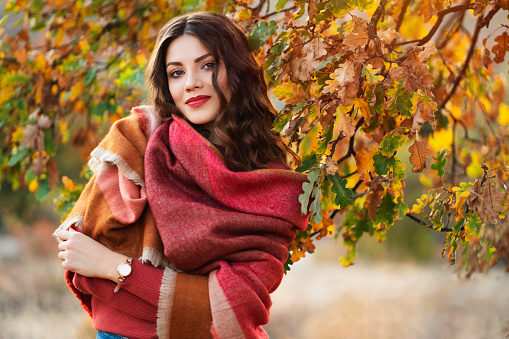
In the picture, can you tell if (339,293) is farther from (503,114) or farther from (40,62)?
(40,62)

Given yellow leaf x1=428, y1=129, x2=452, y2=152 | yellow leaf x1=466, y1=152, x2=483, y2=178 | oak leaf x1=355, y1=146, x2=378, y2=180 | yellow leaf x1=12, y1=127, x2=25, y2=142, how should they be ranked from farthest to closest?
yellow leaf x1=428, y1=129, x2=452, y2=152 → yellow leaf x1=466, y1=152, x2=483, y2=178 → yellow leaf x1=12, y1=127, x2=25, y2=142 → oak leaf x1=355, y1=146, x2=378, y2=180

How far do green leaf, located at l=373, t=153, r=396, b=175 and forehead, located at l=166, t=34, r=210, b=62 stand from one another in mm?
527

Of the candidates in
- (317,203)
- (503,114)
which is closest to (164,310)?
(317,203)

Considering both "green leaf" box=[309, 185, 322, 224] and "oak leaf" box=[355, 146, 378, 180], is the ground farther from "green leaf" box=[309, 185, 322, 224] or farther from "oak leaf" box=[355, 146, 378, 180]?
"green leaf" box=[309, 185, 322, 224]

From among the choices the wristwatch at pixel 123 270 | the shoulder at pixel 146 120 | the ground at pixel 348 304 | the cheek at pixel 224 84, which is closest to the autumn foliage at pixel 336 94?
the cheek at pixel 224 84

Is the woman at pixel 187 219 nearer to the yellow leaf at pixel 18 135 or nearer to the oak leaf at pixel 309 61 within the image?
the oak leaf at pixel 309 61

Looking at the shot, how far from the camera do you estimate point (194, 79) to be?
1.41m

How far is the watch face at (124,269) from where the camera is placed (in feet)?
4.14

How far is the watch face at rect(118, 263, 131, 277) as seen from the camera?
4.14 ft

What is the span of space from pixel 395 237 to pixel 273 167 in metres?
5.04

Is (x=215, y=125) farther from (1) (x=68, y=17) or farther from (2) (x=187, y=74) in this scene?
(1) (x=68, y=17)

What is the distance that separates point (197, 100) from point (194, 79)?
56mm

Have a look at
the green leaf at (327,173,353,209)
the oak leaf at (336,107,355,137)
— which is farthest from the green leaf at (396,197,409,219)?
the oak leaf at (336,107,355,137)

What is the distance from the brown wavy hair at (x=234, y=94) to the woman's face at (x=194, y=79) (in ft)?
0.05
